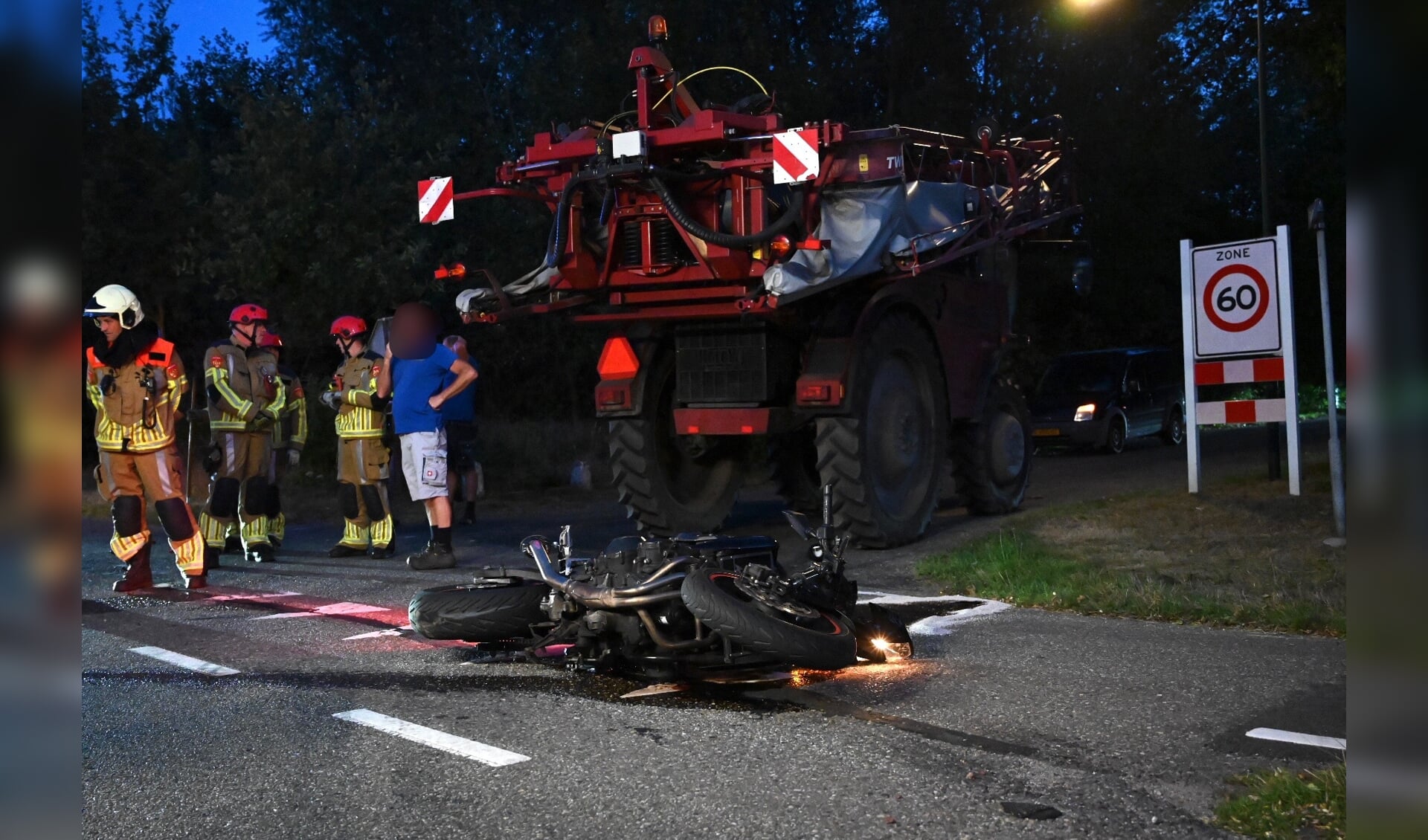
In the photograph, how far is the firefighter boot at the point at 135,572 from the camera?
9219mm

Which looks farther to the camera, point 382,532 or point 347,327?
point 347,327

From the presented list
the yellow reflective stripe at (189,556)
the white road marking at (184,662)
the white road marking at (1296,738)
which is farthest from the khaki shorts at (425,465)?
the white road marking at (1296,738)

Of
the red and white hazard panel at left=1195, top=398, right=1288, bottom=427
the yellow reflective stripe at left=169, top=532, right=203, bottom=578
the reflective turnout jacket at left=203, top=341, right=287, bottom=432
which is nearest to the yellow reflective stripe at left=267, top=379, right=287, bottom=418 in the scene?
the reflective turnout jacket at left=203, top=341, right=287, bottom=432

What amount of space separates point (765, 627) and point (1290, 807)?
2000 millimetres

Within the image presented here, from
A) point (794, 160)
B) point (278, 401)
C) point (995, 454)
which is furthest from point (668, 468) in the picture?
point (278, 401)

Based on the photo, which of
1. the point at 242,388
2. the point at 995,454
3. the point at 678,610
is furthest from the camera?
the point at 995,454

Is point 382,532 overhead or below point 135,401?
below

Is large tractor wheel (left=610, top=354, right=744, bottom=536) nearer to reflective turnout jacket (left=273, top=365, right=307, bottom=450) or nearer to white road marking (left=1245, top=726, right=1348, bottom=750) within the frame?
reflective turnout jacket (left=273, top=365, right=307, bottom=450)

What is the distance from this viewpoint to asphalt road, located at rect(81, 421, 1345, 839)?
388 centimetres

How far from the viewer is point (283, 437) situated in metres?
12.2

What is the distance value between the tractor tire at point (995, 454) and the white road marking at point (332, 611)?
572 centimetres

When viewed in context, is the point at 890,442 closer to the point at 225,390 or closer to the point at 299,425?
the point at 225,390

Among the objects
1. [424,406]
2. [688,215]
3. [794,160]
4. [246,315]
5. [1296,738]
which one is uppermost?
[794,160]

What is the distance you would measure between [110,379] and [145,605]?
1.61 m
